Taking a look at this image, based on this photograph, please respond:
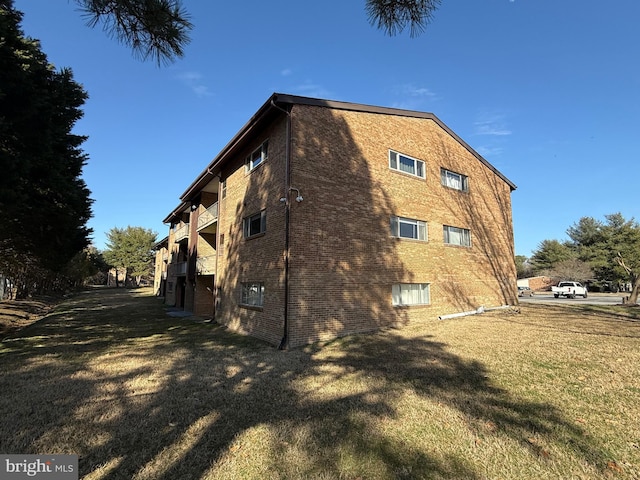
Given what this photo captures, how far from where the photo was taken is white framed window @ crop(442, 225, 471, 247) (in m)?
16.9

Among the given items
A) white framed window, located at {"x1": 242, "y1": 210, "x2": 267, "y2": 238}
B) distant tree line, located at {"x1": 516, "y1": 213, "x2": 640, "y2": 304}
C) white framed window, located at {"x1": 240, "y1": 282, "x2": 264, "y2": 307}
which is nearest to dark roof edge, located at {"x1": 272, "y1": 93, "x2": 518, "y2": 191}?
white framed window, located at {"x1": 242, "y1": 210, "x2": 267, "y2": 238}

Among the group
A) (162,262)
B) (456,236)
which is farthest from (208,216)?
(162,262)

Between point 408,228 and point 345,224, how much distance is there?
3781 mm

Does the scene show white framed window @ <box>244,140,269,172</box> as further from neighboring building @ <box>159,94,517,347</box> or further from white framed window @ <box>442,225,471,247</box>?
white framed window @ <box>442,225,471,247</box>

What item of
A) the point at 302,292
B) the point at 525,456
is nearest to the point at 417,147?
the point at 302,292

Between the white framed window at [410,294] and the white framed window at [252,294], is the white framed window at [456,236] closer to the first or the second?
the white framed window at [410,294]

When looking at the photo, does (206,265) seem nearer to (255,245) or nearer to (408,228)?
(255,245)

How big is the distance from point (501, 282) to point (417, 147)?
9.81m

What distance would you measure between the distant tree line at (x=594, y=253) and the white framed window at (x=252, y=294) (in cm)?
5277

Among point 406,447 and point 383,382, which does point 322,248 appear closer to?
point 383,382

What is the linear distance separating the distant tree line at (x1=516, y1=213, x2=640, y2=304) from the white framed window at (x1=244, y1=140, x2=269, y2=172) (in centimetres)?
5261

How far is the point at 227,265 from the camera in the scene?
16.4 metres

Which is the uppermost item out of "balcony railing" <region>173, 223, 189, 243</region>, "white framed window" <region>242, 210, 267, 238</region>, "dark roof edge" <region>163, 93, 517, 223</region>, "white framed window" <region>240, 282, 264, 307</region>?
"dark roof edge" <region>163, 93, 517, 223</region>

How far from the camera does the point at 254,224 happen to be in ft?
46.6
